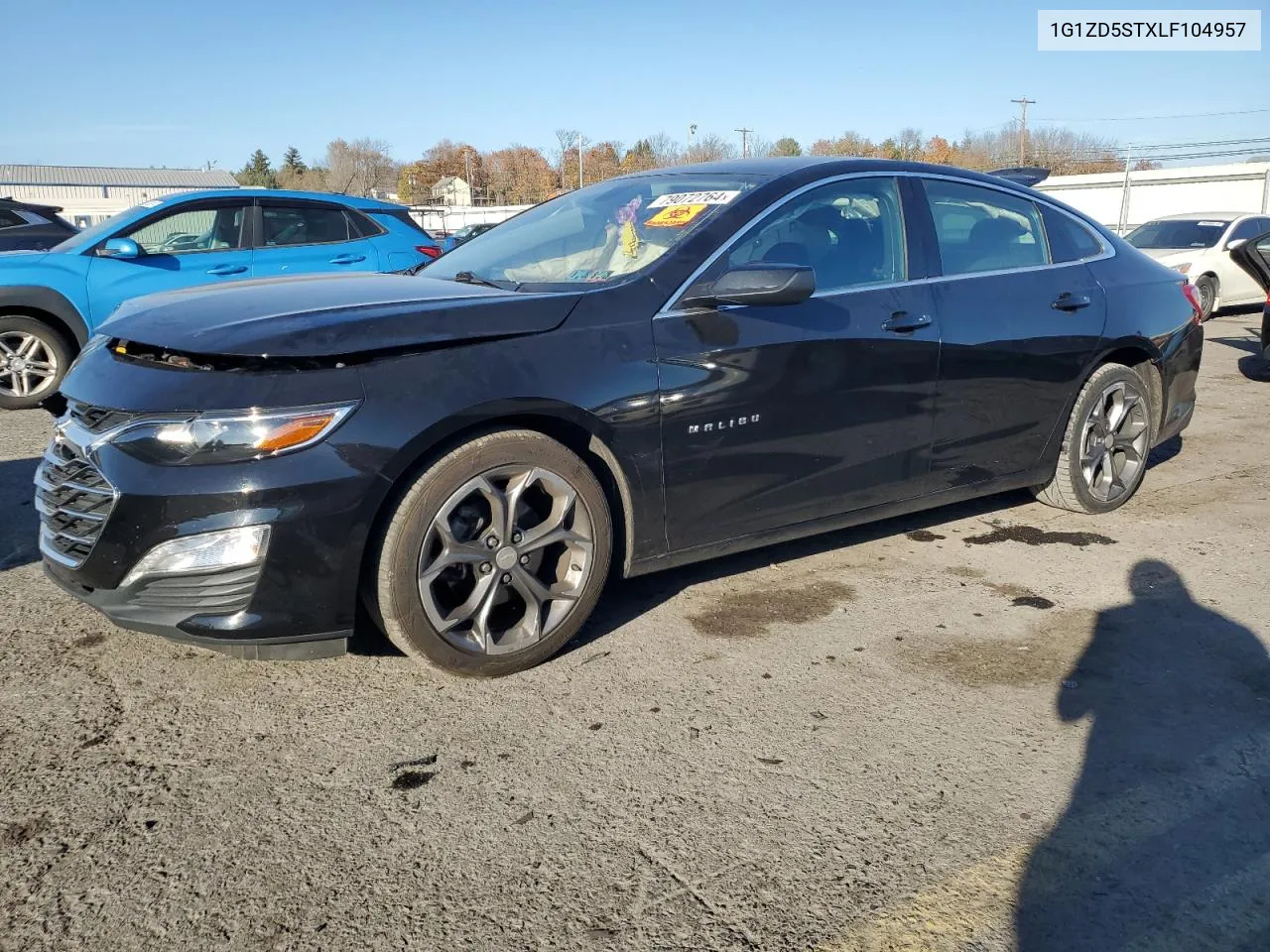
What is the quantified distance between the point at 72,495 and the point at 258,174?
11285 cm

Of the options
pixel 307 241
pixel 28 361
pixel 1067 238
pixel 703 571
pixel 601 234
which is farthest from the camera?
pixel 307 241

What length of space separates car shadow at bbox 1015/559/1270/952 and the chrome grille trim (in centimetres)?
255

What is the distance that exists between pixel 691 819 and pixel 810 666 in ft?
3.22

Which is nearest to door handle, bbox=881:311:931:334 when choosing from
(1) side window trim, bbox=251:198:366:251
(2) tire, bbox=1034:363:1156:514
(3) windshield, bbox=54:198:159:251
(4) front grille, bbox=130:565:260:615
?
(2) tire, bbox=1034:363:1156:514

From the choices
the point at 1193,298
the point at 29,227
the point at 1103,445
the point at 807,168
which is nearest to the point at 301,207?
the point at 29,227

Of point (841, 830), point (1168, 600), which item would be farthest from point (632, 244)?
point (1168, 600)

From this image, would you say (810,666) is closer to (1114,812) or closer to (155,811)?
(1114,812)

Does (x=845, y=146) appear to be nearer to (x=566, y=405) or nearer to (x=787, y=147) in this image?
(x=787, y=147)

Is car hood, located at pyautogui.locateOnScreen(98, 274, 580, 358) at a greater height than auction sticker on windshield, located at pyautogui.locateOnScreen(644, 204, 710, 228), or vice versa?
auction sticker on windshield, located at pyautogui.locateOnScreen(644, 204, 710, 228)

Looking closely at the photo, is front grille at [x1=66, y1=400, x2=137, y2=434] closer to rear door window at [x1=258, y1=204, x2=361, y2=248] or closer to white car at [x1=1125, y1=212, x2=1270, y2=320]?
rear door window at [x1=258, y1=204, x2=361, y2=248]

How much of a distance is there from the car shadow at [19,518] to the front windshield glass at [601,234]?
211 centimetres

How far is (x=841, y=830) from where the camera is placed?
2.40 m

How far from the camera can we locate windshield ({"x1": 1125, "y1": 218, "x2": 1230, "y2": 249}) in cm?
1424

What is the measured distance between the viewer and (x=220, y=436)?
2703 millimetres
